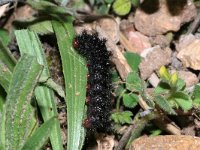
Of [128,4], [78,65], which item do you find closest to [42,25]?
[78,65]

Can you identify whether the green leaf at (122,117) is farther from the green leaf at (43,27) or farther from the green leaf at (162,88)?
the green leaf at (43,27)

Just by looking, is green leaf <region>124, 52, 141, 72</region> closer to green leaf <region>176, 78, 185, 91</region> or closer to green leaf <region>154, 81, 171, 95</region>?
green leaf <region>154, 81, 171, 95</region>

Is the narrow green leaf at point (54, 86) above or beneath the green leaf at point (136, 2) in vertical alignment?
beneath

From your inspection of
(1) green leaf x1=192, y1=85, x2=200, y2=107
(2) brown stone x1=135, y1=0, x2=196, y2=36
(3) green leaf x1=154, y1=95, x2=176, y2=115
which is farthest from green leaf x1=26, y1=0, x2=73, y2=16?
(1) green leaf x1=192, y1=85, x2=200, y2=107

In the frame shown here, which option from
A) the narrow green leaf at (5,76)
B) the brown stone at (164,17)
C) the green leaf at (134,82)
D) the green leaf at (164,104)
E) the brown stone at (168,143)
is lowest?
the brown stone at (168,143)

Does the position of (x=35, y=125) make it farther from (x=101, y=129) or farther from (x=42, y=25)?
(x=42, y=25)

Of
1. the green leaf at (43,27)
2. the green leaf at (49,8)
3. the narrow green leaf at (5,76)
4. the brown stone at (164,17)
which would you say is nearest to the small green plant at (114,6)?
the brown stone at (164,17)
